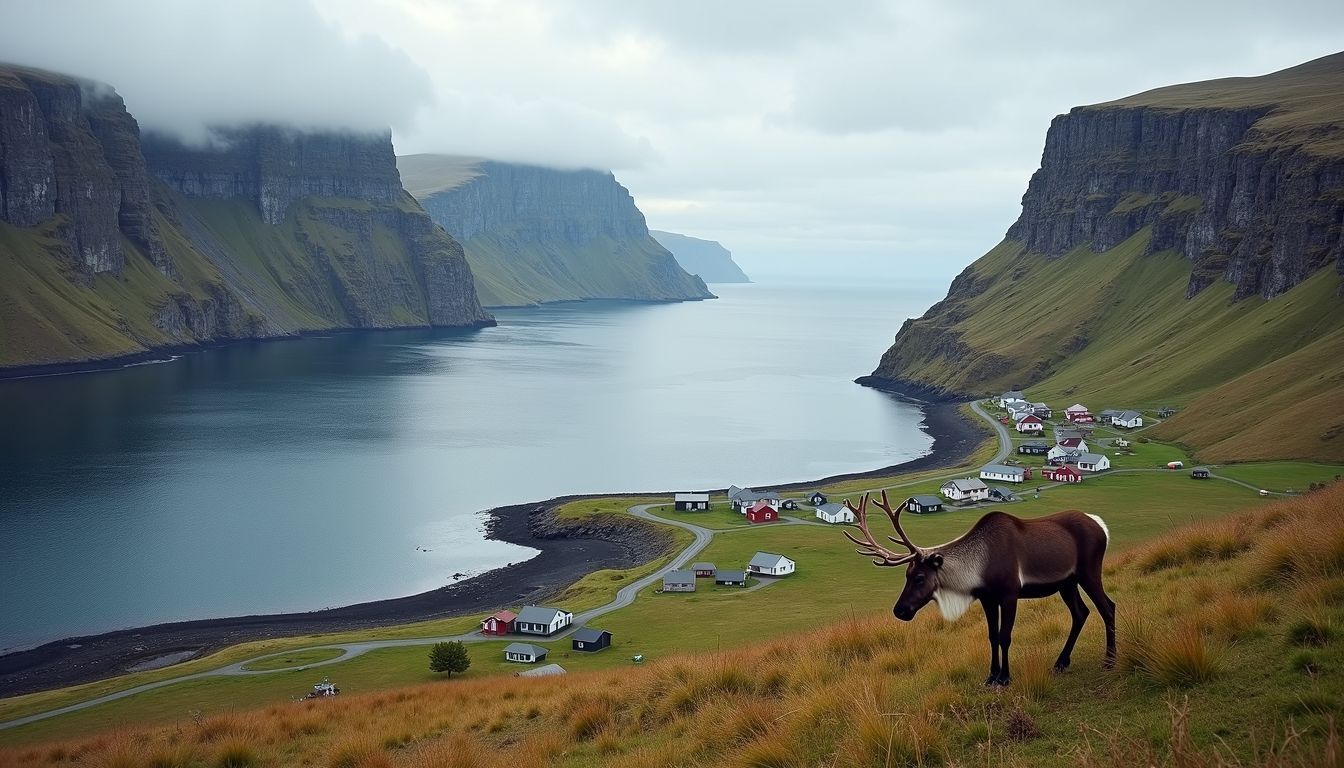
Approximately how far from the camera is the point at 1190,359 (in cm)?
14138

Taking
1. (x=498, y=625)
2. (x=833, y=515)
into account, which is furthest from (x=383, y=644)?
(x=833, y=515)

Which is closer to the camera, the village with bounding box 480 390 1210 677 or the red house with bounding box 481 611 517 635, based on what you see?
the village with bounding box 480 390 1210 677

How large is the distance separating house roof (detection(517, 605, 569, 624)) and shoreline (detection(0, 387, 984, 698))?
9.06 m

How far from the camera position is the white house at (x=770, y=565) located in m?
68.9

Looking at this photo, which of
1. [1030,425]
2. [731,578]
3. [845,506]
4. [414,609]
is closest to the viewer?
[845,506]

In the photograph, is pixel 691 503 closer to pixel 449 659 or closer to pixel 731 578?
pixel 731 578

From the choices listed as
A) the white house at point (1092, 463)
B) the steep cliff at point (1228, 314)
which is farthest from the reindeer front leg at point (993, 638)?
the white house at point (1092, 463)

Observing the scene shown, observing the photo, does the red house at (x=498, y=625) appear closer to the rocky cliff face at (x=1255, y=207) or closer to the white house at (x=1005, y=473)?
the white house at (x=1005, y=473)

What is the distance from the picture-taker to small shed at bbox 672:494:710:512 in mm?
93438

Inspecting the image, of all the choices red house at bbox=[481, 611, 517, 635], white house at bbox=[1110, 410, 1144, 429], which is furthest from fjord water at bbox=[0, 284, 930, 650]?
white house at bbox=[1110, 410, 1144, 429]

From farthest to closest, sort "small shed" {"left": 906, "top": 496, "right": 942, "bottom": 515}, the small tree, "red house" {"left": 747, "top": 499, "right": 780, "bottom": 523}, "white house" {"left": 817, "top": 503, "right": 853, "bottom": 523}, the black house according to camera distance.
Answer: "red house" {"left": 747, "top": 499, "right": 780, "bottom": 523}
"small shed" {"left": 906, "top": 496, "right": 942, "bottom": 515}
"white house" {"left": 817, "top": 503, "right": 853, "bottom": 523}
the black house
the small tree

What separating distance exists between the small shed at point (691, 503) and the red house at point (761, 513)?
6071 millimetres

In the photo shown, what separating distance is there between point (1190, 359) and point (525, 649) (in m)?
124

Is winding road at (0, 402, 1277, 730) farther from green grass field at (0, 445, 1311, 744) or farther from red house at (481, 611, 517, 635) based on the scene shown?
green grass field at (0, 445, 1311, 744)
